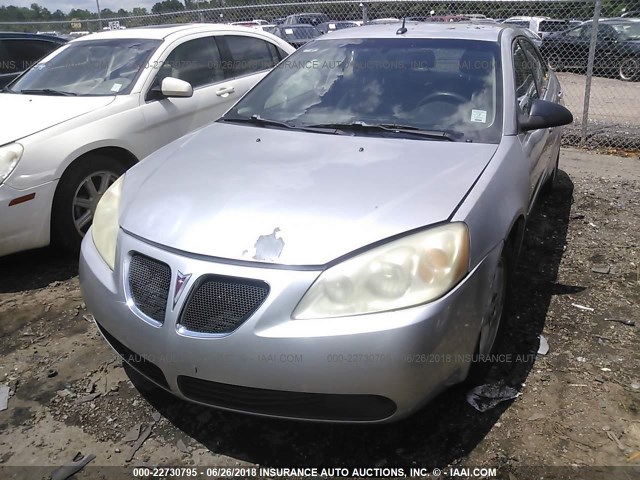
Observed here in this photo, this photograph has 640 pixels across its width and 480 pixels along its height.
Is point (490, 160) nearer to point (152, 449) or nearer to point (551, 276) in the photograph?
point (551, 276)

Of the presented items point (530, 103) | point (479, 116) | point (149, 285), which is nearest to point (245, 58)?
point (530, 103)

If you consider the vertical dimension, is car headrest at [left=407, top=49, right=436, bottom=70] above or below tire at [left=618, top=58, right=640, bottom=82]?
above

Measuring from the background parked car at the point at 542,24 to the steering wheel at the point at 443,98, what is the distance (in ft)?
35.7

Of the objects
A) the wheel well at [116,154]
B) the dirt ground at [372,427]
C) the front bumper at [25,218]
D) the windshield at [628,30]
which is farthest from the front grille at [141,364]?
the windshield at [628,30]

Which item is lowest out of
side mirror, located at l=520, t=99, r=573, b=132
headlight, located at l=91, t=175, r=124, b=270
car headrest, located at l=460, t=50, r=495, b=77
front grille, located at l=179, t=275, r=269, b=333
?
front grille, located at l=179, t=275, r=269, b=333

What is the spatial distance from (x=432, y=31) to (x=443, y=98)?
0.78 m

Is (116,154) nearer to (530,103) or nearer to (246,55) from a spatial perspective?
(246,55)

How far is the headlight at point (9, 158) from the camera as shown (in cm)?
355

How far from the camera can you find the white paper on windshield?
2.86 metres

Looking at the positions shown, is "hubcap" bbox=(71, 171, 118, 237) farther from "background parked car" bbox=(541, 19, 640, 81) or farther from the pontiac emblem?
"background parked car" bbox=(541, 19, 640, 81)

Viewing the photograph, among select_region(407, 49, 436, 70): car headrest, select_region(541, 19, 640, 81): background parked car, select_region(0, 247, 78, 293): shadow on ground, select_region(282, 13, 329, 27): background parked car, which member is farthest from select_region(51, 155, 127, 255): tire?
select_region(282, 13, 329, 27): background parked car

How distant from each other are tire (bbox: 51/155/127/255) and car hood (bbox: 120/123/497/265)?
4.07 feet

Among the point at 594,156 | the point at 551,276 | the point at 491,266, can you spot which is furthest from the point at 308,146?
the point at 594,156

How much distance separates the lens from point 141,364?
7.52ft
